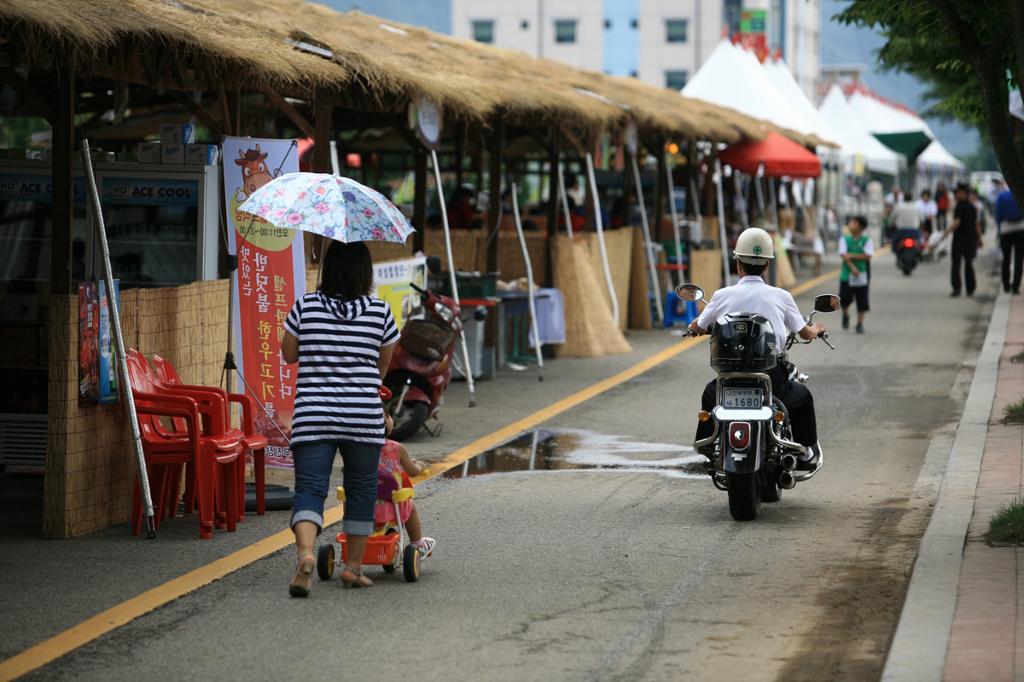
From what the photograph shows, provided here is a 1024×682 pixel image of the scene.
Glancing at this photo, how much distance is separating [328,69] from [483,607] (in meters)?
4.95

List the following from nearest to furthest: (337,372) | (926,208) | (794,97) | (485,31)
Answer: (337,372) < (794,97) < (926,208) < (485,31)

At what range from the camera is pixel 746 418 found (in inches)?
276

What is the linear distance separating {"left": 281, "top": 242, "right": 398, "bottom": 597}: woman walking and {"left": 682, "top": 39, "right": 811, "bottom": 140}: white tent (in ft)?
74.2

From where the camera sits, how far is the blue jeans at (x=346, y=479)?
225 inches

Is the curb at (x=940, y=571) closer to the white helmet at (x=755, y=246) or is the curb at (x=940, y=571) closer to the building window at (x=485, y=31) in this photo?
the white helmet at (x=755, y=246)

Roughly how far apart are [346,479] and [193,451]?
1.50 meters

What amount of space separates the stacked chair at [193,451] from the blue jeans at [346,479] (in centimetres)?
133

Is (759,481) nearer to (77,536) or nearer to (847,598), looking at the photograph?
(847,598)

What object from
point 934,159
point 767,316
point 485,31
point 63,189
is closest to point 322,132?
point 63,189

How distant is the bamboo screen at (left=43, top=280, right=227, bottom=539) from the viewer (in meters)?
6.81

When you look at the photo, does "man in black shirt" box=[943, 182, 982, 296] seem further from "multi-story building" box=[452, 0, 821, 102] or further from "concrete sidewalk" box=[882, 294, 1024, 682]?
"multi-story building" box=[452, 0, 821, 102]

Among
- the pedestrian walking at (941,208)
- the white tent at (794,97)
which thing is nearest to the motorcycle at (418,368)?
the white tent at (794,97)

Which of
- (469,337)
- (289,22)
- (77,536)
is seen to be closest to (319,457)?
(77,536)

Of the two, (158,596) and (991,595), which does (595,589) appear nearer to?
(991,595)
